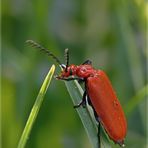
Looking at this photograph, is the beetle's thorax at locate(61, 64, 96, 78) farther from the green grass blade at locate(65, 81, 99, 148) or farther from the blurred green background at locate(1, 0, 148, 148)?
the green grass blade at locate(65, 81, 99, 148)

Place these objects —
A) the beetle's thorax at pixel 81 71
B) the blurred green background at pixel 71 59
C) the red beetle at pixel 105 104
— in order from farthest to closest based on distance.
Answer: the blurred green background at pixel 71 59
the beetle's thorax at pixel 81 71
the red beetle at pixel 105 104

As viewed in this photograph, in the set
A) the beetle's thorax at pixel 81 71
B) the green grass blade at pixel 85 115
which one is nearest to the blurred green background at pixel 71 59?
the beetle's thorax at pixel 81 71

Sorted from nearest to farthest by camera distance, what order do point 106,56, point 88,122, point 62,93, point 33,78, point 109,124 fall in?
point 88,122
point 109,124
point 33,78
point 62,93
point 106,56

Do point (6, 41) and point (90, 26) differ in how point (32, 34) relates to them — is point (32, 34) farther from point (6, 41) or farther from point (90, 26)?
point (90, 26)

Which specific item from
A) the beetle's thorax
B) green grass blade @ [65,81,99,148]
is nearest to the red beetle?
the beetle's thorax

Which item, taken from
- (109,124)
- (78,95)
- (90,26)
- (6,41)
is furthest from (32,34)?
(78,95)

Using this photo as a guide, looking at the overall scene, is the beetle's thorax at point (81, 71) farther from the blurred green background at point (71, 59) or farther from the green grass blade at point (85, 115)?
the green grass blade at point (85, 115)

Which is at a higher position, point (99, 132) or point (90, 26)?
point (90, 26)
